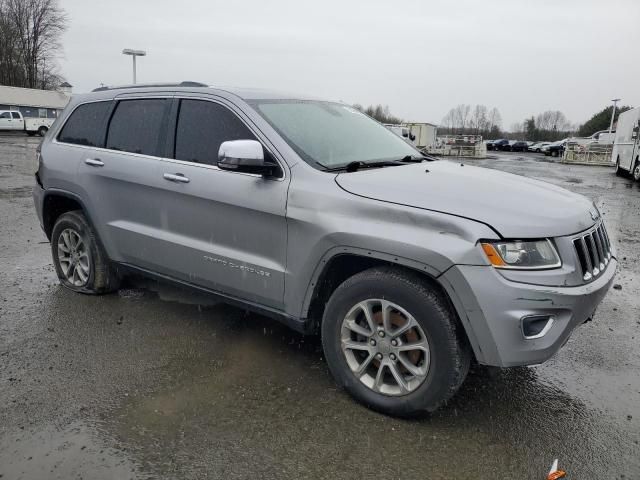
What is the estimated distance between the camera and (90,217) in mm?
4449

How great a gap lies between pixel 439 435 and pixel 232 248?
5.57 ft

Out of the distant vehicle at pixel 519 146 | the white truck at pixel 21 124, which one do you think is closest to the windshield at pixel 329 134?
the white truck at pixel 21 124

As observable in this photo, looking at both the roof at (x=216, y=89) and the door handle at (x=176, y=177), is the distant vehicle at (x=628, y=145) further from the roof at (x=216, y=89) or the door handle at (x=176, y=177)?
the door handle at (x=176, y=177)

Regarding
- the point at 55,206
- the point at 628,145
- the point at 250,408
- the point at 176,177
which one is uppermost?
the point at 628,145

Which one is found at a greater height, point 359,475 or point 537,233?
point 537,233

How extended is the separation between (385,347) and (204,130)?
1.99 m

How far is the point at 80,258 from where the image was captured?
15.6 feet

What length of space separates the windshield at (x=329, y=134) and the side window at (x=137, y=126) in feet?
3.03

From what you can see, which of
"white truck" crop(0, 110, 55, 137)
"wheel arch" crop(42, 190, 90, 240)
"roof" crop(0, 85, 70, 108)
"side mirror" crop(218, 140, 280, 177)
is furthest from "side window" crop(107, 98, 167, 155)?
"roof" crop(0, 85, 70, 108)

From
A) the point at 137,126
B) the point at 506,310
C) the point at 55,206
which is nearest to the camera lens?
the point at 506,310

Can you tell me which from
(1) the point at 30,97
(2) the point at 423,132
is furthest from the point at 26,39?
(2) the point at 423,132

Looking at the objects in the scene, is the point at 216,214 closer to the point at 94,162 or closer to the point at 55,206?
the point at 94,162

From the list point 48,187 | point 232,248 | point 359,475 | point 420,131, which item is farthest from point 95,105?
point 420,131

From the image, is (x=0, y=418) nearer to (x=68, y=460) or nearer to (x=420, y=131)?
(x=68, y=460)
